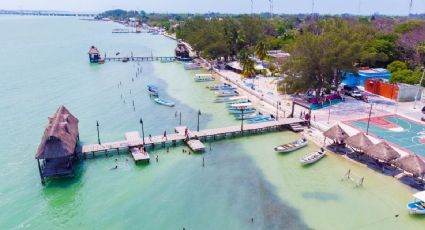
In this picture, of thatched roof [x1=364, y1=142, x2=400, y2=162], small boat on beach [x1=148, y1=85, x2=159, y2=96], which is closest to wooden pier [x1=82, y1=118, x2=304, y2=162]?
thatched roof [x1=364, y1=142, x2=400, y2=162]

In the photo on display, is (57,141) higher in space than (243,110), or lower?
higher

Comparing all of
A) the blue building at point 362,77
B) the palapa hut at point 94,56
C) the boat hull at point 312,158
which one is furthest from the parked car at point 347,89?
the palapa hut at point 94,56

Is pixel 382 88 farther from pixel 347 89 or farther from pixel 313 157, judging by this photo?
pixel 313 157

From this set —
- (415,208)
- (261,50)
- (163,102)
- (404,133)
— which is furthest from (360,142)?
(261,50)

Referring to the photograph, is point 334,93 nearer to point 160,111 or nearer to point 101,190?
point 160,111

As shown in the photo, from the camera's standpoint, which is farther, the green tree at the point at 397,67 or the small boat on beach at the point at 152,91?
the small boat on beach at the point at 152,91

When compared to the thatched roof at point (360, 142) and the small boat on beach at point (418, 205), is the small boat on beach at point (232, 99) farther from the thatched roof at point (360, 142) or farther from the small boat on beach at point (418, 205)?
the small boat on beach at point (418, 205)
